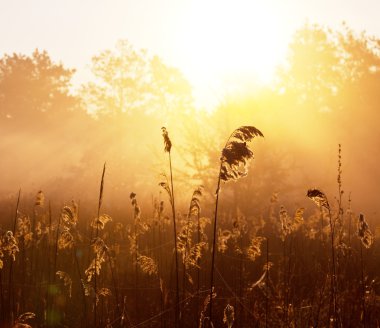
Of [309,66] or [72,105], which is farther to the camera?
[72,105]

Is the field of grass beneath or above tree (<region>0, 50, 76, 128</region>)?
beneath

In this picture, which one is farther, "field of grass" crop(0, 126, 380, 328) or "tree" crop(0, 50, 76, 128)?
"tree" crop(0, 50, 76, 128)

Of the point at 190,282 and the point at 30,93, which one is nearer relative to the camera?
the point at 190,282

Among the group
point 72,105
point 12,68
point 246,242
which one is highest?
point 12,68

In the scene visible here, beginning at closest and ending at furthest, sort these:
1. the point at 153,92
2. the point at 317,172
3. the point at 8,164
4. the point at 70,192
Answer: the point at 317,172, the point at 70,192, the point at 153,92, the point at 8,164

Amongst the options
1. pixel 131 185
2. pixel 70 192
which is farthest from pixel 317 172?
pixel 70 192

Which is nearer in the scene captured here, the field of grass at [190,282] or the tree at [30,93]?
the field of grass at [190,282]

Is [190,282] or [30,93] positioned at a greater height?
[30,93]

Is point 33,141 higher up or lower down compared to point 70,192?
higher up

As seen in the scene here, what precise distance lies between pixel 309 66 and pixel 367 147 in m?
6.69

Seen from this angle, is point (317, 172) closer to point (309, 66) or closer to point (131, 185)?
point (309, 66)

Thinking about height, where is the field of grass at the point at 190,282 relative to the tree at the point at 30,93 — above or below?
below

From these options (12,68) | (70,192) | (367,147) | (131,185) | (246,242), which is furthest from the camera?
(12,68)

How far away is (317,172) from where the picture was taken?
66.1 feet
